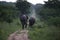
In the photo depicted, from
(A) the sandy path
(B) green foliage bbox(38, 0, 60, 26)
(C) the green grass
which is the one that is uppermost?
(B) green foliage bbox(38, 0, 60, 26)

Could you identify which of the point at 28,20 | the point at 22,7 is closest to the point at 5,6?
the point at 22,7

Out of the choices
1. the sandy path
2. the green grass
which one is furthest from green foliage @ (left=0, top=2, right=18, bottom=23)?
the sandy path

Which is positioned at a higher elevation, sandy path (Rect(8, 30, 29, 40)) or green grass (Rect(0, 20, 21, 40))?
green grass (Rect(0, 20, 21, 40))

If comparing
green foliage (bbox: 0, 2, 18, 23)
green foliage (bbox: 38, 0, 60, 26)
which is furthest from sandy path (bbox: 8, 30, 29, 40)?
green foliage (bbox: 38, 0, 60, 26)

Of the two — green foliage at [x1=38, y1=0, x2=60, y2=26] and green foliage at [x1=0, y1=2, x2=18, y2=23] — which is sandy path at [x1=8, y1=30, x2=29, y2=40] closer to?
green foliage at [x1=0, y1=2, x2=18, y2=23]

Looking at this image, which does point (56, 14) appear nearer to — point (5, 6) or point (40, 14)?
point (40, 14)

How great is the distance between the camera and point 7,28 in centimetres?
251

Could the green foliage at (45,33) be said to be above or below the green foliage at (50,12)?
below

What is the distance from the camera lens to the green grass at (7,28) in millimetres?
2443

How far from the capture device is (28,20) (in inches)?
106

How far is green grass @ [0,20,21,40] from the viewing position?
96.2 inches

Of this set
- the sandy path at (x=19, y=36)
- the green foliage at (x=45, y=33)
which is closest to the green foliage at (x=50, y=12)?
the green foliage at (x=45, y=33)

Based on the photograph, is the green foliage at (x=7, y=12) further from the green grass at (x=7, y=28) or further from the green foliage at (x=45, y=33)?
the green foliage at (x=45, y=33)

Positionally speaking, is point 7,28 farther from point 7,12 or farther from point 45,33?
point 45,33
